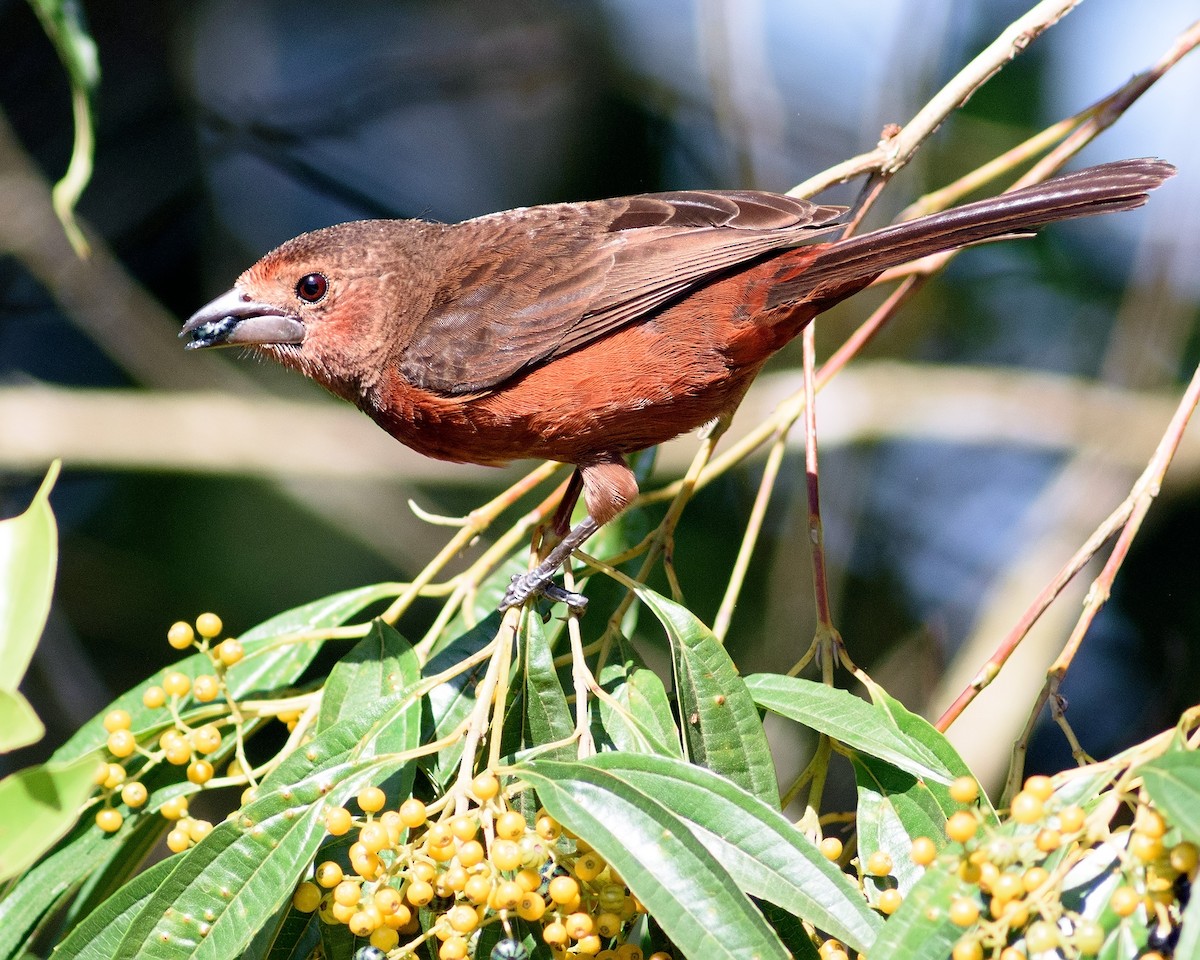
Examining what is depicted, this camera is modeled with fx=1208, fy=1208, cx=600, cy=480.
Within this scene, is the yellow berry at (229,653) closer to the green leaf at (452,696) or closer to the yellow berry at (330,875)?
the green leaf at (452,696)

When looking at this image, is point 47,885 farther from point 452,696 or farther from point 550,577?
point 550,577

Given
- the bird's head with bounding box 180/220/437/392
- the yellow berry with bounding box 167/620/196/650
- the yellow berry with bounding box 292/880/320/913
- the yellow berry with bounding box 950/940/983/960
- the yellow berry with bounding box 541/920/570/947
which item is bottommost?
the yellow berry with bounding box 292/880/320/913

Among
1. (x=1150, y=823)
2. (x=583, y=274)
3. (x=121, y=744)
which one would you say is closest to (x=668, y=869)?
(x=1150, y=823)

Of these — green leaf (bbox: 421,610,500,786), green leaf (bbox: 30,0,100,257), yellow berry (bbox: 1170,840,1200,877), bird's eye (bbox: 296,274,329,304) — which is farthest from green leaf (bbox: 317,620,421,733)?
yellow berry (bbox: 1170,840,1200,877)

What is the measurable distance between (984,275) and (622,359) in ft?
12.8

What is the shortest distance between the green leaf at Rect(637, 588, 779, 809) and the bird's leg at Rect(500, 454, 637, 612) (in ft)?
1.51

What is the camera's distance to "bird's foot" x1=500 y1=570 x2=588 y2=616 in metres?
2.72

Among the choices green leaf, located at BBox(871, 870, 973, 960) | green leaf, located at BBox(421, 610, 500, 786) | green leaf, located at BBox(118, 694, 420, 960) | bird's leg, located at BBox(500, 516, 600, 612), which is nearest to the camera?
green leaf, located at BBox(871, 870, 973, 960)

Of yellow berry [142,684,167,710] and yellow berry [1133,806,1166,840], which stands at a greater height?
yellow berry [1133,806,1166,840]

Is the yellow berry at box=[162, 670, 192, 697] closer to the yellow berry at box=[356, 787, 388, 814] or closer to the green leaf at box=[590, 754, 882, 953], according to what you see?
the yellow berry at box=[356, 787, 388, 814]

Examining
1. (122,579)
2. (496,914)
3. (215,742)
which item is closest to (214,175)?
(122,579)

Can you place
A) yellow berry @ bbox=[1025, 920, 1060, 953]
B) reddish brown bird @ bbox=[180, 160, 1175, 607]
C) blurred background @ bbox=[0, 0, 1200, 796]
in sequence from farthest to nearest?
1. blurred background @ bbox=[0, 0, 1200, 796]
2. reddish brown bird @ bbox=[180, 160, 1175, 607]
3. yellow berry @ bbox=[1025, 920, 1060, 953]

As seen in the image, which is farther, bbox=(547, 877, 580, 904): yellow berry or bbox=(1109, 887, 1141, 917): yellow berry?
bbox=(547, 877, 580, 904): yellow berry

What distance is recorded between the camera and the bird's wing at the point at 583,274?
3379 mm
